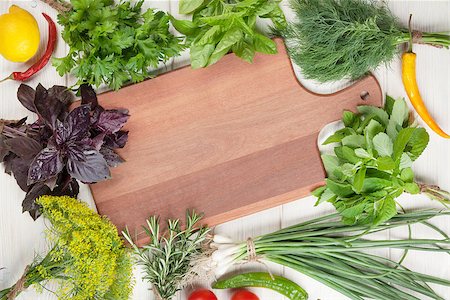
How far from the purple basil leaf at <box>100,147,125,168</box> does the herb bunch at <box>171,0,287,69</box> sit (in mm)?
307

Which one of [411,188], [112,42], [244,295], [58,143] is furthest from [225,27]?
[244,295]

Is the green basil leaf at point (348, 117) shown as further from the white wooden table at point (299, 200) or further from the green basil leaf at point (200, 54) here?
the green basil leaf at point (200, 54)

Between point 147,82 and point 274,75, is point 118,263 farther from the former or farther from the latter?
point 274,75

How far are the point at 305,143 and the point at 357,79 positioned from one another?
237 mm

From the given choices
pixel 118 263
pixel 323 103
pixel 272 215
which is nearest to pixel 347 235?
pixel 272 215

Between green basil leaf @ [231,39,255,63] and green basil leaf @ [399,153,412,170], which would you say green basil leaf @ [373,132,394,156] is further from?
green basil leaf @ [231,39,255,63]

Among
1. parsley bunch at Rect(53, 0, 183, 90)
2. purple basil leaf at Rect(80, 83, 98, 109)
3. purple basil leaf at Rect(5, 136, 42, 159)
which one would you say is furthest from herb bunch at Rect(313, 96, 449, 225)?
purple basil leaf at Rect(5, 136, 42, 159)

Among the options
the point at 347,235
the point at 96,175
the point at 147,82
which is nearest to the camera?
the point at 96,175

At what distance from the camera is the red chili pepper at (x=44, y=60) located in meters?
1.61

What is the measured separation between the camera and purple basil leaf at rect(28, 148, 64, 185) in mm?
1453

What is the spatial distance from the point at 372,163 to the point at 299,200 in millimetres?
271

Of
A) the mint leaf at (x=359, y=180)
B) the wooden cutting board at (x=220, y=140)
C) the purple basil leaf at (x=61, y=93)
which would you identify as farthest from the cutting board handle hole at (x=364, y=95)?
the purple basil leaf at (x=61, y=93)

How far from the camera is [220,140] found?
1.62 meters

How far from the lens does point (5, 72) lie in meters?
1.65
